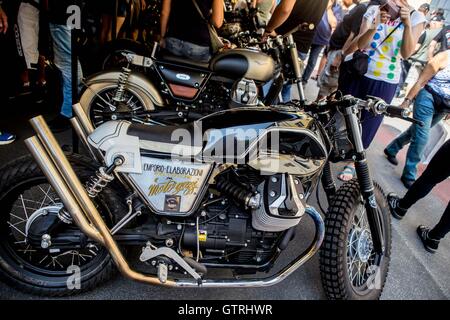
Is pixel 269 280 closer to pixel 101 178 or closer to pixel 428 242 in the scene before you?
pixel 101 178

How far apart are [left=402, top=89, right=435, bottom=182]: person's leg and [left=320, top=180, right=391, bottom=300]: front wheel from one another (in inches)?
77.8

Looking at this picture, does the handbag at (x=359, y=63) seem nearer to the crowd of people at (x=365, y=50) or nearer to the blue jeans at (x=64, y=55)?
the crowd of people at (x=365, y=50)

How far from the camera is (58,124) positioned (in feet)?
10.3

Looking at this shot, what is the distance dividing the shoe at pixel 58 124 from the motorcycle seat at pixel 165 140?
2145 millimetres

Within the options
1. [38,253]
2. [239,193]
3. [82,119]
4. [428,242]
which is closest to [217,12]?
[82,119]

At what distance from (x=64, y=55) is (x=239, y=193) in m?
2.52

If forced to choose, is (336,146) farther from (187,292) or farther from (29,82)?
(29,82)

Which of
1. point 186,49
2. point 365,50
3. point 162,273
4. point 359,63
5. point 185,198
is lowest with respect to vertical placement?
point 162,273

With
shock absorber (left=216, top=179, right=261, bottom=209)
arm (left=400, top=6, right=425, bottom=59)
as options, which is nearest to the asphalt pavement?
shock absorber (left=216, top=179, right=261, bottom=209)

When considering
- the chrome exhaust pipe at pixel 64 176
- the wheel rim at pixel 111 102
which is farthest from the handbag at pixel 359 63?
the chrome exhaust pipe at pixel 64 176

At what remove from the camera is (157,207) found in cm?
146

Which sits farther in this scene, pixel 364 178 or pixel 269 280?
pixel 364 178

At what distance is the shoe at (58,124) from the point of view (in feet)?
10.2

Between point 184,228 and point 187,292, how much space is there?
51 centimetres
